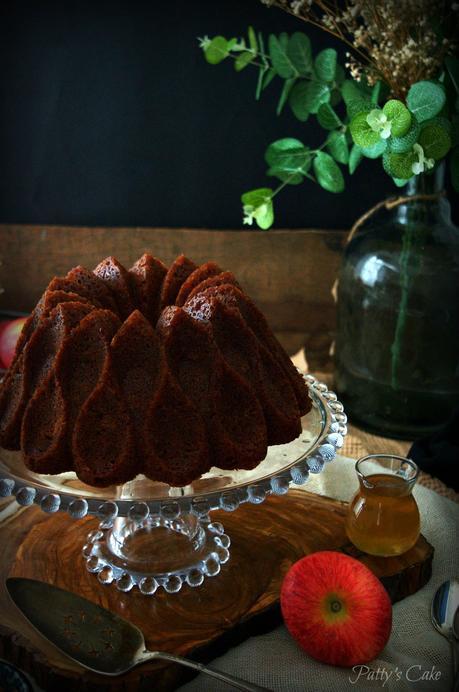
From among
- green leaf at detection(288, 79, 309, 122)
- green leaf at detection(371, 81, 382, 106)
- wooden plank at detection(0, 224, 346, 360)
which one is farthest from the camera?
wooden plank at detection(0, 224, 346, 360)

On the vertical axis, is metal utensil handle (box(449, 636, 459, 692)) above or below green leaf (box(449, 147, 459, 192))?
below

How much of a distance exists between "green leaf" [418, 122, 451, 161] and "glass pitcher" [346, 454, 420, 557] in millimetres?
688

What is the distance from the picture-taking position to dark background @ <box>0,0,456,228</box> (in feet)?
7.92

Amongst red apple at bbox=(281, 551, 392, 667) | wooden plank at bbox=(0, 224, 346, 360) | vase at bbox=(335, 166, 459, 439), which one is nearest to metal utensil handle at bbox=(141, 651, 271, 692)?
red apple at bbox=(281, 551, 392, 667)

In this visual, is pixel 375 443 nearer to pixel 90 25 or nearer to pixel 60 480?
pixel 60 480

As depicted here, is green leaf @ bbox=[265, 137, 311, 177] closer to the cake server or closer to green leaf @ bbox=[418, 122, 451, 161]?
green leaf @ bbox=[418, 122, 451, 161]

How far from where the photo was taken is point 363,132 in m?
1.70

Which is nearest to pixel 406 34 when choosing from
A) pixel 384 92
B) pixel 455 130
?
pixel 384 92

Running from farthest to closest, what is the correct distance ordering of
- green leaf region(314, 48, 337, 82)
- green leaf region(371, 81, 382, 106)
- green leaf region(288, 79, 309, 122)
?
green leaf region(288, 79, 309, 122) → green leaf region(314, 48, 337, 82) → green leaf region(371, 81, 382, 106)

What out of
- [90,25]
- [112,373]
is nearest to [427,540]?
[112,373]

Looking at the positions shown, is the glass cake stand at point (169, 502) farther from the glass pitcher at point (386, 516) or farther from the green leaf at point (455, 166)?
the green leaf at point (455, 166)

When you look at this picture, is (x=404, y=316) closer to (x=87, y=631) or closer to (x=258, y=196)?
(x=258, y=196)

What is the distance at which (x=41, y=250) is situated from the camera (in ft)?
8.76

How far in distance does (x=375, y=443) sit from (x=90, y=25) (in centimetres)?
155
